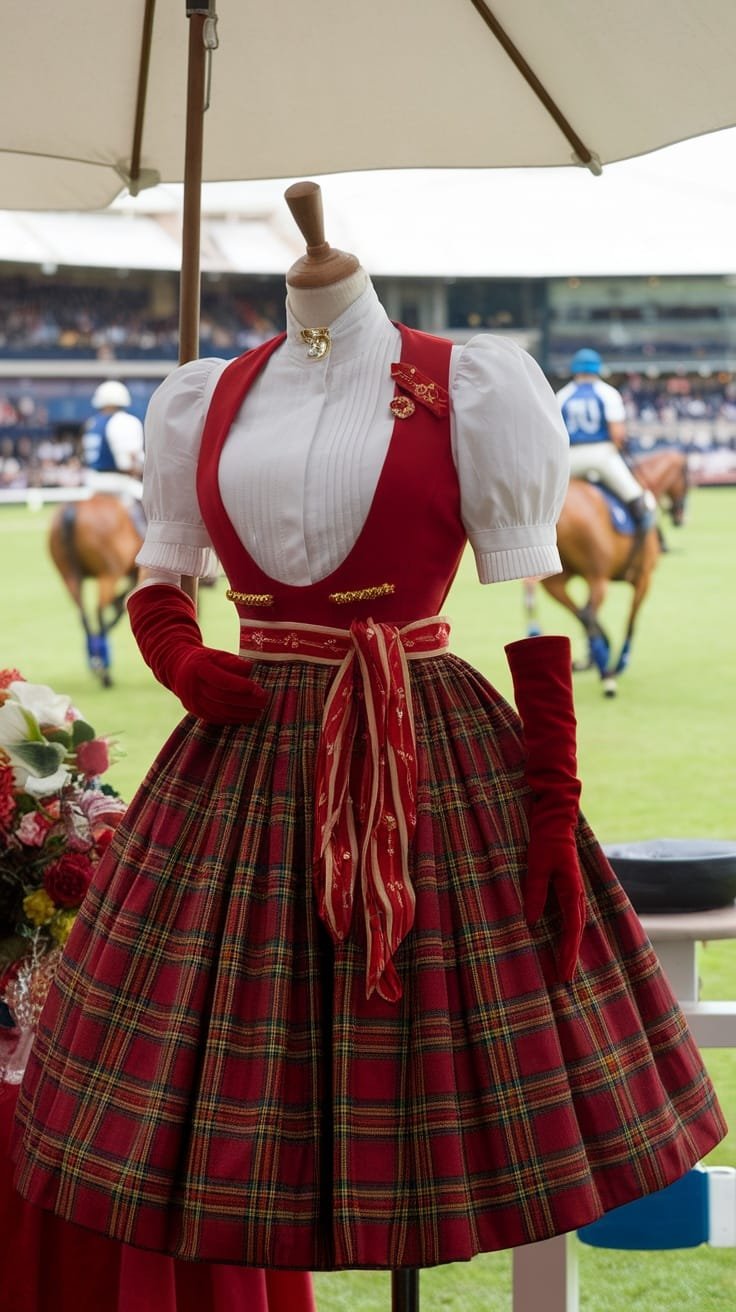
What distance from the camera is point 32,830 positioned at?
1.42 metres

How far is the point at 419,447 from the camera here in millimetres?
1146

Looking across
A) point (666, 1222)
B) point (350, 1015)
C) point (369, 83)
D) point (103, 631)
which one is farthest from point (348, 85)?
point (103, 631)

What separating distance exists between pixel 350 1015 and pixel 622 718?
21.9ft

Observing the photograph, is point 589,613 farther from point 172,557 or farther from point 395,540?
point 395,540

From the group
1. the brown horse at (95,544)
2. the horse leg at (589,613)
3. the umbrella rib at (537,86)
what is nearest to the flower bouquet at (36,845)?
the umbrella rib at (537,86)

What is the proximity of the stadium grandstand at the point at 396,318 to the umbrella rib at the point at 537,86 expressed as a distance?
15.9m

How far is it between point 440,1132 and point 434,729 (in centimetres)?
31

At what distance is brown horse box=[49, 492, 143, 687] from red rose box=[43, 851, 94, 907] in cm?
650

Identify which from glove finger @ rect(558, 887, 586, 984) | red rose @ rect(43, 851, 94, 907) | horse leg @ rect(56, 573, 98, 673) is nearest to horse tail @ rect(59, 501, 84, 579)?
horse leg @ rect(56, 573, 98, 673)

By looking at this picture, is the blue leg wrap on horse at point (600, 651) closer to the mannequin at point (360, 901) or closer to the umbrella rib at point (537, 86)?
the umbrella rib at point (537, 86)

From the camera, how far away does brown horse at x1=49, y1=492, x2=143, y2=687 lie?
7.86m

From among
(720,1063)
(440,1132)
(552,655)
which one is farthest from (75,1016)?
(720,1063)

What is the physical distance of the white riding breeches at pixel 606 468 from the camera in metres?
7.57

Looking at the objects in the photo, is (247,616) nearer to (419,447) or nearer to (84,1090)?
(419,447)
